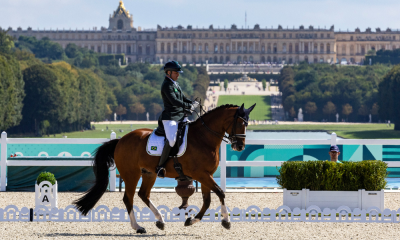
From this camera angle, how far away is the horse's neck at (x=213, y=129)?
8180mm

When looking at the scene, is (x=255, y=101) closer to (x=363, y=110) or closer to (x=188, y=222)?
(x=363, y=110)

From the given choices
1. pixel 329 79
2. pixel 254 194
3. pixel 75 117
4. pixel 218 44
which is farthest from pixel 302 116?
pixel 218 44

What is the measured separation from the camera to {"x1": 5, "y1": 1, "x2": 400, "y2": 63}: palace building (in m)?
147

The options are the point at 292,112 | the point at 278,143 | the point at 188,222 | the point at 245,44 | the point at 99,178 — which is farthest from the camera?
the point at 245,44

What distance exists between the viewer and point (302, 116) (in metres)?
72.2

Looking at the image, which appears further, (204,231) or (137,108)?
(137,108)

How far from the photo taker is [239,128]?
7.96m

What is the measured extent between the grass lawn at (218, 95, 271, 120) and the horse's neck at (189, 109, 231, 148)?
210 ft

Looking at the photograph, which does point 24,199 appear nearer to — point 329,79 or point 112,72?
point 329,79

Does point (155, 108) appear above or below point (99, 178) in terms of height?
above

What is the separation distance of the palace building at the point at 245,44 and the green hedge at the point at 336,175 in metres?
137

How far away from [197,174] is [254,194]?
13.6 feet

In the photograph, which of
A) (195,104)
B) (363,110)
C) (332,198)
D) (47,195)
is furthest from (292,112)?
(195,104)

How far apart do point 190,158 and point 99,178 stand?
58.4 inches
